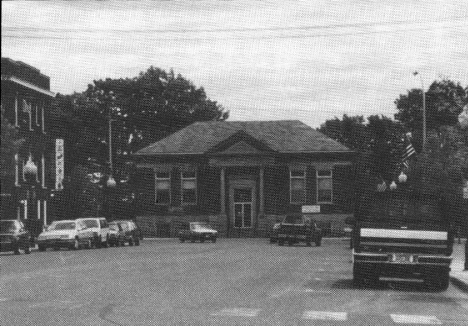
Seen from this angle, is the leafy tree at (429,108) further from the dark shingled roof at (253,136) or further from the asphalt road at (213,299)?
the asphalt road at (213,299)

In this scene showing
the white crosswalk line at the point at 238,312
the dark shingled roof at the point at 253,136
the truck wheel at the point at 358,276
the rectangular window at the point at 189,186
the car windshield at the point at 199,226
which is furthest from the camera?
the rectangular window at the point at 189,186

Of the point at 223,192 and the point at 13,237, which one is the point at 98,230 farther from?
the point at 223,192

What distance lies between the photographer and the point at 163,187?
78812 millimetres

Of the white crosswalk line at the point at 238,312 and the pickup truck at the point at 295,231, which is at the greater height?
the pickup truck at the point at 295,231

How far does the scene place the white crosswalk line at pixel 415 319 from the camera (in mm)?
13367

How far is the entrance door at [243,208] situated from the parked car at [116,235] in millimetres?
22241

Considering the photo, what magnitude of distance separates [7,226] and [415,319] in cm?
3120

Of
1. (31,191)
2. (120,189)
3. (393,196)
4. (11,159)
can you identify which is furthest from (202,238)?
(393,196)

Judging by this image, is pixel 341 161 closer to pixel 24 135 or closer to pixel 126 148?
pixel 126 148

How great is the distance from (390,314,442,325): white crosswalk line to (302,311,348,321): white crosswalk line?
2.34 feet

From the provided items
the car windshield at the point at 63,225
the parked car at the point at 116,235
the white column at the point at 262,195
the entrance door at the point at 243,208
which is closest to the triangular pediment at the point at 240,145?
the white column at the point at 262,195

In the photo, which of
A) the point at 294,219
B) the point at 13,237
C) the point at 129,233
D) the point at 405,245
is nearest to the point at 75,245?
the point at 13,237

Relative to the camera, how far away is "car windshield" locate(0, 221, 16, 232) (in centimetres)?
4212

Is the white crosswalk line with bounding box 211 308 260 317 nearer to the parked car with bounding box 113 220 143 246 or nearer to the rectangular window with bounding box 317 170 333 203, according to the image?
the parked car with bounding box 113 220 143 246
